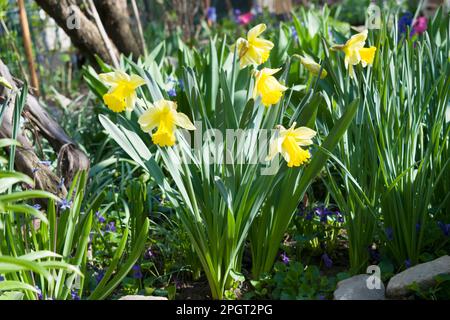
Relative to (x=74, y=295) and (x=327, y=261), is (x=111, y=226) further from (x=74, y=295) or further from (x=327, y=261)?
(x=327, y=261)

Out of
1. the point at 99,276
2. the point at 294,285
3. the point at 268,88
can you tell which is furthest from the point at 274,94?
the point at 99,276

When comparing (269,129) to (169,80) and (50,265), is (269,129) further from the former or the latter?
(169,80)

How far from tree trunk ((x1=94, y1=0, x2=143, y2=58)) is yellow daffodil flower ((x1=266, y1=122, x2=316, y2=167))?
2.72m

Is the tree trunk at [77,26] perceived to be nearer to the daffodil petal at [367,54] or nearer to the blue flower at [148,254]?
the blue flower at [148,254]

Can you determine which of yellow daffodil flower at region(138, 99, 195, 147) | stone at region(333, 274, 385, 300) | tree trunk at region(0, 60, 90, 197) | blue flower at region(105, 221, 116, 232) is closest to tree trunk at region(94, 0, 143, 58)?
tree trunk at region(0, 60, 90, 197)

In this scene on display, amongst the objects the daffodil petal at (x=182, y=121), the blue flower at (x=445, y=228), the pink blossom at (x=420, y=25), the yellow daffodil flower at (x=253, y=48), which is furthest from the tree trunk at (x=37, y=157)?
the pink blossom at (x=420, y=25)

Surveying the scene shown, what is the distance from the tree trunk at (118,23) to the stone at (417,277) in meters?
2.86

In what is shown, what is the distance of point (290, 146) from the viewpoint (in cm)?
201

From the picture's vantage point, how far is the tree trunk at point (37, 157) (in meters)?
2.61

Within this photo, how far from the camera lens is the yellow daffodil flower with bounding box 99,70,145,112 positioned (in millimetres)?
2082

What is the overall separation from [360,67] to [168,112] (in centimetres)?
71

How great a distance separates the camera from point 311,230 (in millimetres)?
2584

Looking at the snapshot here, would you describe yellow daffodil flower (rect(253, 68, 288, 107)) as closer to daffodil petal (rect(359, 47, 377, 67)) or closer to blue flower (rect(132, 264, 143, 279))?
daffodil petal (rect(359, 47, 377, 67))
